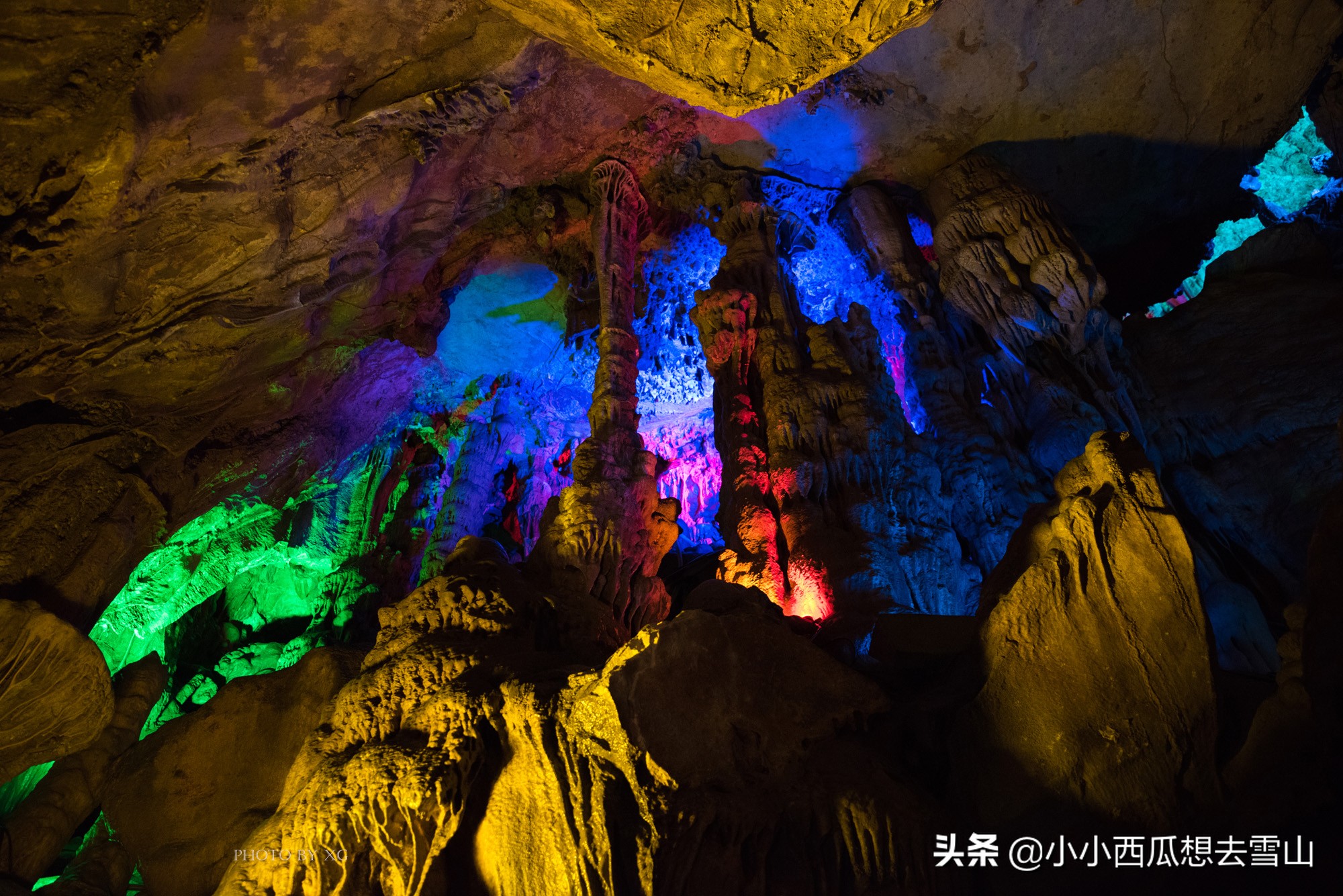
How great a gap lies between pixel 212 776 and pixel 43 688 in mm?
1303

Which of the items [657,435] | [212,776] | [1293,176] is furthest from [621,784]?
[1293,176]

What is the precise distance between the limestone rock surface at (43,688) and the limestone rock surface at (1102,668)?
536 centimetres

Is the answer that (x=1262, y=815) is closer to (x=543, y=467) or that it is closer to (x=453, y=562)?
(x=453, y=562)

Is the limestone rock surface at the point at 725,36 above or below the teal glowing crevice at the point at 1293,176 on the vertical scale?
below

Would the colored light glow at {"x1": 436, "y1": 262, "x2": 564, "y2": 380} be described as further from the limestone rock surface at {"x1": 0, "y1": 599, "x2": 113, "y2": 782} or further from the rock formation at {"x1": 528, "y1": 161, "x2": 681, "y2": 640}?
the limestone rock surface at {"x1": 0, "y1": 599, "x2": 113, "y2": 782}

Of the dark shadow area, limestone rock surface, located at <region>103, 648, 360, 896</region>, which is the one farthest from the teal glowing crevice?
limestone rock surface, located at <region>103, 648, 360, 896</region>

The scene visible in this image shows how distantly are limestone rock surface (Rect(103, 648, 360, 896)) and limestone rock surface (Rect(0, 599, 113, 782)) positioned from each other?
440 mm

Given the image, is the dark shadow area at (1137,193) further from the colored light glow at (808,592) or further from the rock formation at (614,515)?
the colored light glow at (808,592)

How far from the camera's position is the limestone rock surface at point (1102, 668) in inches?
94.8

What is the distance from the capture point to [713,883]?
2486 millimetres

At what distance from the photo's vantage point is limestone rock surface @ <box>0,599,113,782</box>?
4277mm

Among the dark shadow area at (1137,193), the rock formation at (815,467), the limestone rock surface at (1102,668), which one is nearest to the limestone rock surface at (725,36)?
the limestone rock surface at (1102,668)

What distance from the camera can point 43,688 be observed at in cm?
443

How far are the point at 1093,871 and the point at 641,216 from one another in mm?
7095
